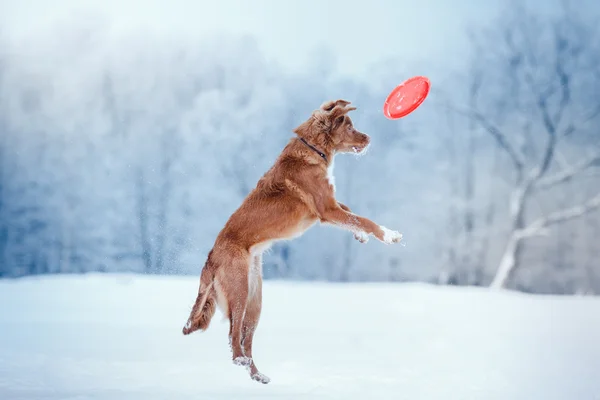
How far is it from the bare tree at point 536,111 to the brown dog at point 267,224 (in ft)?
13.0

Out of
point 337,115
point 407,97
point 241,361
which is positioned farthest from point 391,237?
point 407,97

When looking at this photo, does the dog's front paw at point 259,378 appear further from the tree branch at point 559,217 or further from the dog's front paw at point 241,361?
the tree branch at point 559,217

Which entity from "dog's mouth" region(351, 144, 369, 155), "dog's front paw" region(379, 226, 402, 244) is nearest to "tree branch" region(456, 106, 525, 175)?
"dog's mouth" region(351, 144, 369, 155)

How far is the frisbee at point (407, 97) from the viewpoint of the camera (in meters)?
3.64

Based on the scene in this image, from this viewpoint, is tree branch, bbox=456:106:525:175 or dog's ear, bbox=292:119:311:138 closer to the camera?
dog's ear, bbox=292:119:311:138

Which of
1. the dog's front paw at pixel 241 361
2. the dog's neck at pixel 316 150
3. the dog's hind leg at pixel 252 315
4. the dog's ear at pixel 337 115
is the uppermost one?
the dog's ear at pixel 337 115

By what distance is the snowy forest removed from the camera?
19.9ft

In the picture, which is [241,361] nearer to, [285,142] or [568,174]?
[285,142]

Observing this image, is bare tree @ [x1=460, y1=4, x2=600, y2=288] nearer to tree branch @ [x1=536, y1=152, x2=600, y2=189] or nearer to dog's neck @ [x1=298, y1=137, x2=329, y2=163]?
tree branch @ [x1=536, y1=152, x2=600, y2=189]

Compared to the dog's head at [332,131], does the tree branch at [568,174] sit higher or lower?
lower

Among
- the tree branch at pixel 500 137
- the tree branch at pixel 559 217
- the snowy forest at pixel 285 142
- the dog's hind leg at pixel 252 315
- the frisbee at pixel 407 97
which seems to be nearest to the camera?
the dog's hind leg at pixel 252 315

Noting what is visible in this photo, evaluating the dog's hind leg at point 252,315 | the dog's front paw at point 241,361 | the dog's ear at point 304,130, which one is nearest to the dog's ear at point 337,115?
the dog's ear at point 304,130

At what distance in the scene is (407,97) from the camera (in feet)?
12.2

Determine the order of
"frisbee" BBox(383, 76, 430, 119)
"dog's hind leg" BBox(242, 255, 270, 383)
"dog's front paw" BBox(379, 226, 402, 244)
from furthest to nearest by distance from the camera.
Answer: "frisbee" BBox(383, 76, 430, 119) → "dog's hind leg" BBox(242, 255, 270, 383) → "dog's front paw" BBox(379, 226, 402, 244)
